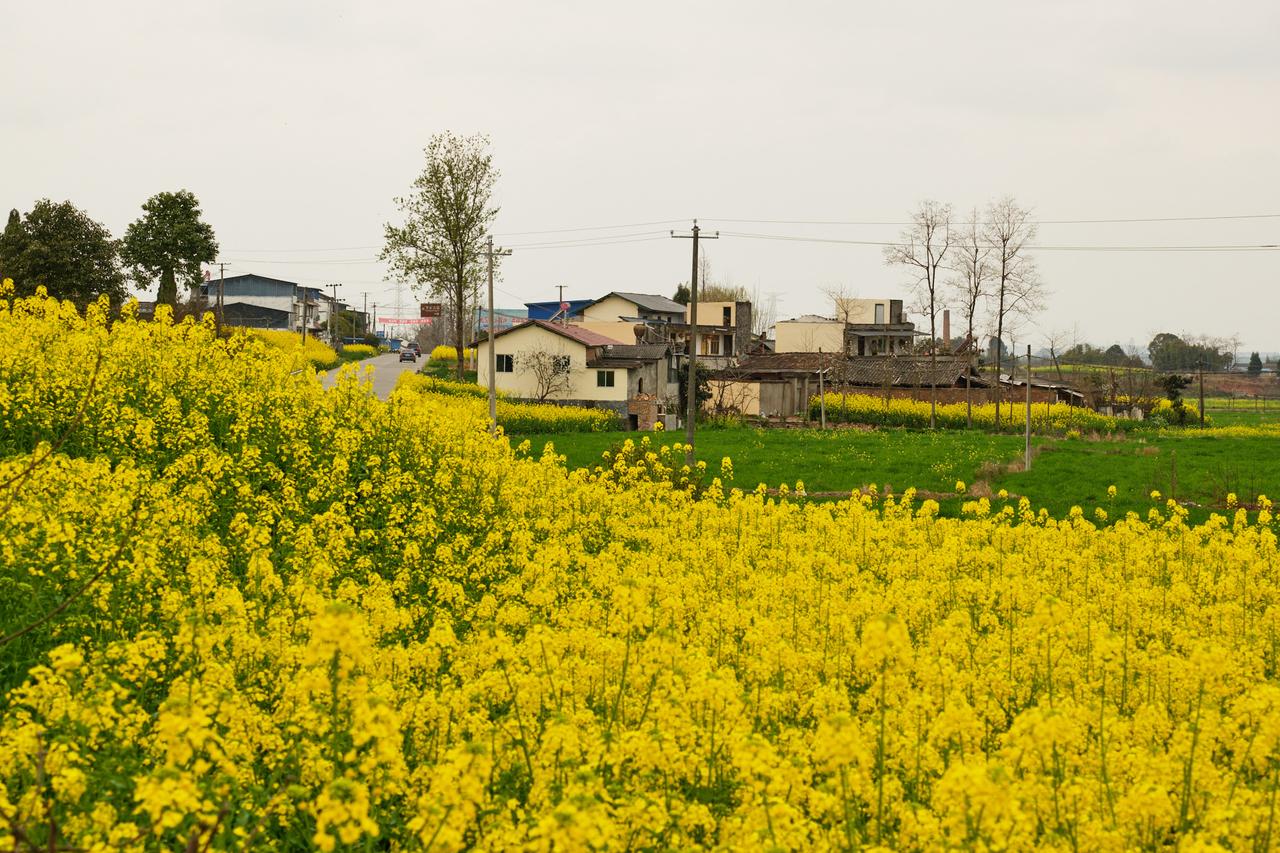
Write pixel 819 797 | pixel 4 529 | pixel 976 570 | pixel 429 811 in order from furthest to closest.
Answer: pixel 976 570, pixel 4 529, pixel 819 797, pixel 429 811

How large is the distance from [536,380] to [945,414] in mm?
22923

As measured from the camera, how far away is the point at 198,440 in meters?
16.9

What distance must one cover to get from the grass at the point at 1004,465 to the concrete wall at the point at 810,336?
50006mm

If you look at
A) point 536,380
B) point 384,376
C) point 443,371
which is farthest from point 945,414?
point 443,371

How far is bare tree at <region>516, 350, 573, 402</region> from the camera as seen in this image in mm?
58625

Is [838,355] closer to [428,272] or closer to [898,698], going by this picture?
[428,272]

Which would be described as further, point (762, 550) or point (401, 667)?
point (762, 550)

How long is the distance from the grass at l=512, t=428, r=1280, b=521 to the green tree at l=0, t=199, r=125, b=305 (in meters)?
27.1

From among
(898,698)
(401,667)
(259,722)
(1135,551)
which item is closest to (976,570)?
(1135,551)

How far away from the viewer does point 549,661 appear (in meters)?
8.70

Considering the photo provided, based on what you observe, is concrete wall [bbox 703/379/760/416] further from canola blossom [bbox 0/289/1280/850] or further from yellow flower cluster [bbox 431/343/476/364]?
canola blossom [bbox 0/289/1280/850]

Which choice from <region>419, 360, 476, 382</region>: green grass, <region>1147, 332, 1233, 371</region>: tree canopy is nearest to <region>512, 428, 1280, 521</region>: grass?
<region>419, 360, 476, 382</region>: green grass

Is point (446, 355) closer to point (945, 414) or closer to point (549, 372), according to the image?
point (549, 372)

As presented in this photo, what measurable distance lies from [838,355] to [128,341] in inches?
2450
